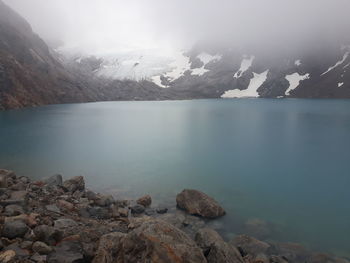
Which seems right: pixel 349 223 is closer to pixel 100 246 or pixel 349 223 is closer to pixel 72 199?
pixel 100 246

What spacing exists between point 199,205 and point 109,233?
8.28 metres

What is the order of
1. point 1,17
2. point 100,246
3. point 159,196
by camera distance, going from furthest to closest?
point 1,17 → point 159,196 → point 100,246

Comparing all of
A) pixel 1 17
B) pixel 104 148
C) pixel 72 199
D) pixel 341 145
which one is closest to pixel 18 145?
pixel 104 148

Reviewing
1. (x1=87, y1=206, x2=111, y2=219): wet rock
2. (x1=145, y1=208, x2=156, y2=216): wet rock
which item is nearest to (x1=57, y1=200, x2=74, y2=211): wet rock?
(x1=87, y1=206, x2=111, y2=219): wet rock

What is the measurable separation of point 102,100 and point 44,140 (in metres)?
152

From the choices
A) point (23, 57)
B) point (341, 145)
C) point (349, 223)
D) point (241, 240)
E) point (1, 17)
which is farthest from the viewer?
point (1, 17)

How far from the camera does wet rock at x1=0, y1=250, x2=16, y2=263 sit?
850 centimetres

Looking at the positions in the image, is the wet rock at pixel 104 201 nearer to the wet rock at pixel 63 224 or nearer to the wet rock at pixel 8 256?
the wet rock at pixel 63 224

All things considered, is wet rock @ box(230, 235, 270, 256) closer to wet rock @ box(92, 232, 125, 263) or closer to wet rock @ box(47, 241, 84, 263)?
wet rock @ box(92, 232, 125, 263)

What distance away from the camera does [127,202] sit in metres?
20.1

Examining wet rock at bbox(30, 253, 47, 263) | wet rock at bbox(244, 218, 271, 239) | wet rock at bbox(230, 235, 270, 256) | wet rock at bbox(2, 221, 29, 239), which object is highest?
wet rock at bbox(2, 221, 29, 239)

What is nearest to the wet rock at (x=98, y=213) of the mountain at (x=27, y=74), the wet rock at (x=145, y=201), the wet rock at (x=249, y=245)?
the wet rock at (x=145, y=201)

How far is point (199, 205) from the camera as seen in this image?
61.8 feet

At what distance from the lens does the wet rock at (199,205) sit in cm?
1847
